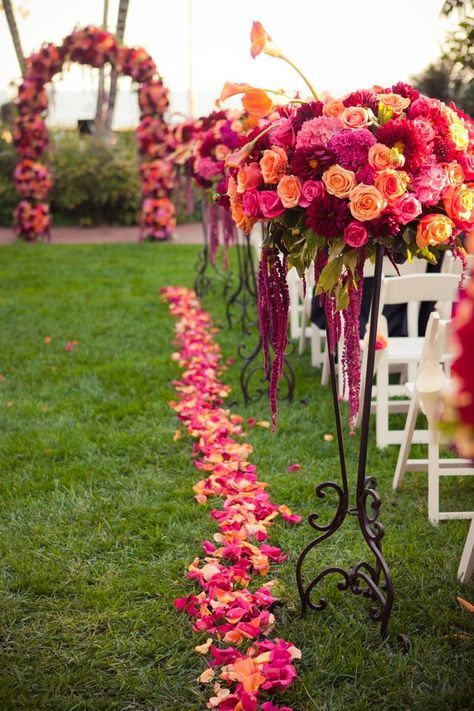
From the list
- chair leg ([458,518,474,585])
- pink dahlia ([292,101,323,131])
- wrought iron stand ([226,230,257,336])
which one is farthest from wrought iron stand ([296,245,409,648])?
wrought iron stand ([226,230,257,336])

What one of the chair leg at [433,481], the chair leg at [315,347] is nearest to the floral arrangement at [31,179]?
the chair leg at [315,347]

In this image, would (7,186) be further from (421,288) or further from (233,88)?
(233,88)

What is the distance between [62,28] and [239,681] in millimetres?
18907

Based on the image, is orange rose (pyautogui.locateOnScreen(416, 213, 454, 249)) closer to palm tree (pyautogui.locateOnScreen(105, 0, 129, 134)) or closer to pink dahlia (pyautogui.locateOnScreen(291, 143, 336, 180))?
pink dahlia (pyautogui.locateOnScreen(291, 143, 336, 180))

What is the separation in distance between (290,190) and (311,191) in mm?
61

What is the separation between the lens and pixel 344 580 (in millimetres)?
2918

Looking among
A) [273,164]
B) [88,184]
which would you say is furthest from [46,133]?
[273,164]

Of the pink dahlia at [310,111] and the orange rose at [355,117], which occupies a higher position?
the pink dahlia at [310,111]

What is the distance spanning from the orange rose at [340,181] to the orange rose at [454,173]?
0.95ft

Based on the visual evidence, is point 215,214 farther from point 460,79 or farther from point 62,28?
point 62,28

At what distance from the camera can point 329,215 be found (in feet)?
6.84

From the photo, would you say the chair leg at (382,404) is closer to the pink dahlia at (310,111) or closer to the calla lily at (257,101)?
the pink dahlia at (310,111)

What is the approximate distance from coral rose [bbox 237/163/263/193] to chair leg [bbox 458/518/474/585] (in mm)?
1428

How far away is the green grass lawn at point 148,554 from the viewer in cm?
235
